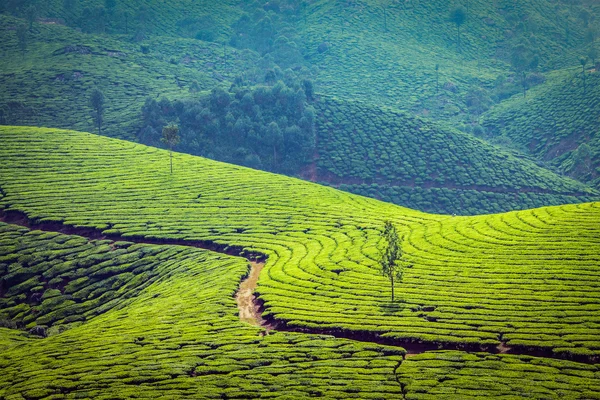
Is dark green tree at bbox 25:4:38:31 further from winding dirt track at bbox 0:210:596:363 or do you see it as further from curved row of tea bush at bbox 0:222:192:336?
curved row of tea bush at bbox 0:222:192:336

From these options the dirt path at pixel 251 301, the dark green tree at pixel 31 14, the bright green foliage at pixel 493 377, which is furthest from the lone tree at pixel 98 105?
A: the bright green foliage at pixel 493 377

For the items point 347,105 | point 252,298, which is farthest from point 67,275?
point 347,105

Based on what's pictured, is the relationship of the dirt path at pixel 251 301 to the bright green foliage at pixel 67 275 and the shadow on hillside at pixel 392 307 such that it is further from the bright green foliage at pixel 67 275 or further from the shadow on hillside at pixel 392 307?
the bright green foliage at pixel 67 275

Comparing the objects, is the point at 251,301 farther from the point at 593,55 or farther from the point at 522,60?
the point at 593,55

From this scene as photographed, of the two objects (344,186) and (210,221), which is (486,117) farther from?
(210,221)

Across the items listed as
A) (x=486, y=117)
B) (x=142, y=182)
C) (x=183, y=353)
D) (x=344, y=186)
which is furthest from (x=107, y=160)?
(x=486, y=117)
